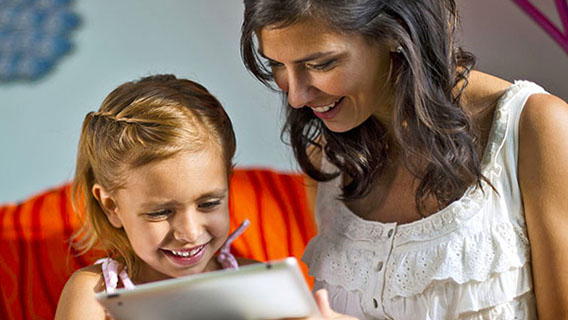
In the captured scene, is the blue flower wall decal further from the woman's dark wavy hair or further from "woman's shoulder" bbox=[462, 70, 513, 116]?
"woman's shoulder" bbox=[462, 70, 513, 116]

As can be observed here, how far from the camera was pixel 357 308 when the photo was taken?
150 centimetres

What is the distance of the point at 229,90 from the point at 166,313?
1.18 metres

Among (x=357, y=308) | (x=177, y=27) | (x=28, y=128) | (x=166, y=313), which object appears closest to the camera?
(x=166, y=313)

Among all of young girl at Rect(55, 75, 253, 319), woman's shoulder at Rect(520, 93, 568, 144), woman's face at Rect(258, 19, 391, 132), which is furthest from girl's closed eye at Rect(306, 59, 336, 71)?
woman's shoulder at Rect(520, 93, 568, 144)

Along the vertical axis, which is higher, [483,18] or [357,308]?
[483,18]

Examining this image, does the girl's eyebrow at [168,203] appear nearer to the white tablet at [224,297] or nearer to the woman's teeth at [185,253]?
the woman's teeth at [185,253]

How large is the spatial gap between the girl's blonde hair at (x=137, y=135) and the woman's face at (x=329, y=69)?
7.0 inches

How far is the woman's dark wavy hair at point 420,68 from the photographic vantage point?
1252mm

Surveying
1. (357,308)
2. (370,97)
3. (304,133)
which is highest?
(370,97)

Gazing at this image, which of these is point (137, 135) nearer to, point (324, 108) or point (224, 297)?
point (324, 108)

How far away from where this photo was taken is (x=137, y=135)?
138 cm

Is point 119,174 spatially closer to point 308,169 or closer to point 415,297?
point 308,169

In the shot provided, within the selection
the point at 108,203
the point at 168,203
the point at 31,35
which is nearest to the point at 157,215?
the point at 168,203

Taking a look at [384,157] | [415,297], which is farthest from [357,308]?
[384,157]
